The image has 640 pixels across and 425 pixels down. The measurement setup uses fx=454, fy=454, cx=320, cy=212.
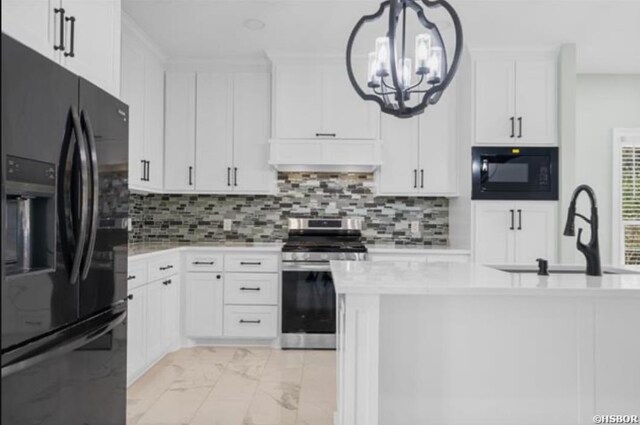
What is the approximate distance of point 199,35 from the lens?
3.72 m

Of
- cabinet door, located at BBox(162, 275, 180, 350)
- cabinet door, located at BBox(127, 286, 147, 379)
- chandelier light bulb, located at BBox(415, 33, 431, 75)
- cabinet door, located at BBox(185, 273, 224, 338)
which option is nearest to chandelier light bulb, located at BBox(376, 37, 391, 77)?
chandelier light bulb, located at BBox(415, 33, 431, 75)

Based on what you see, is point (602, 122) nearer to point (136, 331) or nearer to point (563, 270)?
point (563, 270)

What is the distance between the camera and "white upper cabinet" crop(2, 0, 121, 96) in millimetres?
1431

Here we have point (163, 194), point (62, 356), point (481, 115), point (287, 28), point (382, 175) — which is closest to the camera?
point (62, 356)

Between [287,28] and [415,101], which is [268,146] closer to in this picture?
[287,28]

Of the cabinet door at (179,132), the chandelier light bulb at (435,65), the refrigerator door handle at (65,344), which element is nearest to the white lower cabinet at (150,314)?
the cabinet door at (179,132)

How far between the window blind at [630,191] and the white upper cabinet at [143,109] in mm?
4561

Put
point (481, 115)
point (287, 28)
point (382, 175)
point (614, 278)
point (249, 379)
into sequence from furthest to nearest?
point (382, 175)
point (481, 115)
point (287, 28)
point (249, 379)
point (614, 278)

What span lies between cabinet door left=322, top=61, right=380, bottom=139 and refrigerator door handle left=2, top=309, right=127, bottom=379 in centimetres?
273

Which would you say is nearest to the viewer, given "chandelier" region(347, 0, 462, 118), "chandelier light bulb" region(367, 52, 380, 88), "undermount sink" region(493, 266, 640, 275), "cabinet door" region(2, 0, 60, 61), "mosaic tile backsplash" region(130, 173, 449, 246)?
"cabinet door" region(2, 0, 60, 61)

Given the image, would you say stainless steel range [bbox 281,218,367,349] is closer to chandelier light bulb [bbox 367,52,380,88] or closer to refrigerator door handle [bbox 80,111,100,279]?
chandelier light bulb [bbox 367,52,380,88]

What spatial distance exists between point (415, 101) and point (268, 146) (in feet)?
4.71

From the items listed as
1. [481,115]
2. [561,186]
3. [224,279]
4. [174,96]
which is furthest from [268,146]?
[561,186]

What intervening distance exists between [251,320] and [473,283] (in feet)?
8.55
